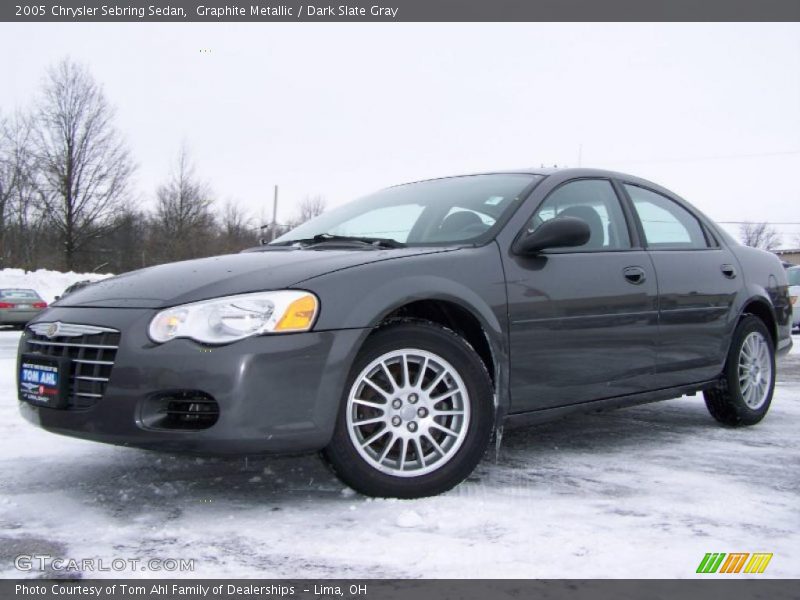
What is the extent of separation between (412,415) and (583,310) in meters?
1.04

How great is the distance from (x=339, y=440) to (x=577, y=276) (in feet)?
4.67

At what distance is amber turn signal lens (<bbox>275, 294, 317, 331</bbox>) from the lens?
265 cm

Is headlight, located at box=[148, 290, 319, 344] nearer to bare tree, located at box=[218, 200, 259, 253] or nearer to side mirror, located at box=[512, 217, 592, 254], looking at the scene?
side mirror, located at box=[512, 217, 592, 254]

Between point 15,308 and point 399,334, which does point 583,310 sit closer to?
point 399,334

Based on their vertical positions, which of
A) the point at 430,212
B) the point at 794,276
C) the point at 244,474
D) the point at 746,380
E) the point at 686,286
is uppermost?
the point at 430,212

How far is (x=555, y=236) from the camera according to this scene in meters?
3.28

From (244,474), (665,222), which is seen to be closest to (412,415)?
(244,474)

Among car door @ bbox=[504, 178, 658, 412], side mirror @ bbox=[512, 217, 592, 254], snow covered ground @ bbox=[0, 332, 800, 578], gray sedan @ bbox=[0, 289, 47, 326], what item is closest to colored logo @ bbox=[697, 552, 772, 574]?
snow covered ground @ bbox=[0, 332, 800, 578]

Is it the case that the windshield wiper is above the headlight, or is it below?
above

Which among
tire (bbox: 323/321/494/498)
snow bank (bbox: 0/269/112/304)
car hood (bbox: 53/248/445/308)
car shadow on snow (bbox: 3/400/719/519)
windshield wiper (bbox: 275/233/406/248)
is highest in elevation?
windshield wiper (bbox: 275/233/406/248)

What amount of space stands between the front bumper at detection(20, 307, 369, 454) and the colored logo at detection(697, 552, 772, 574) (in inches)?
50.0
